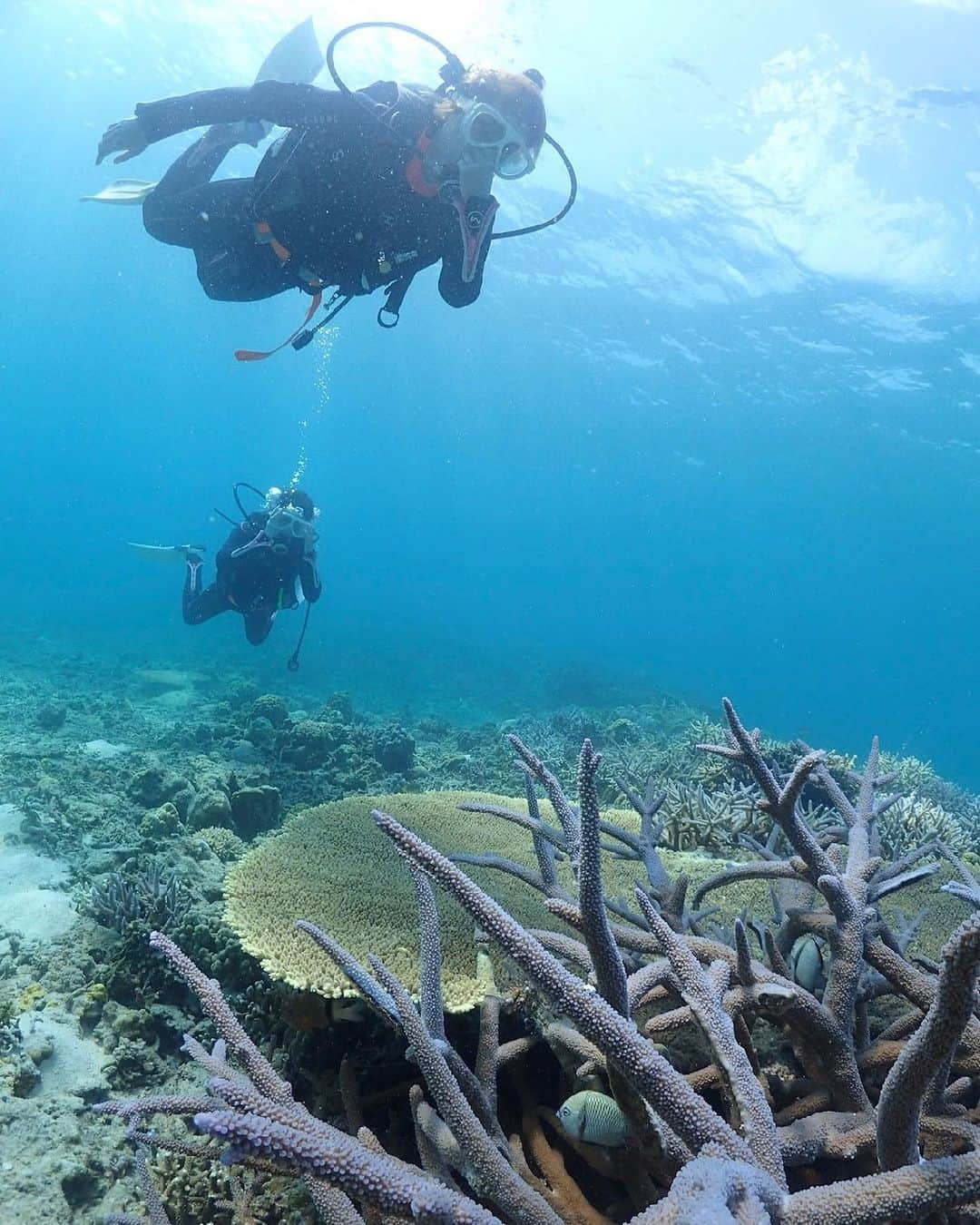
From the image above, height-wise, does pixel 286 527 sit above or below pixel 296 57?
below

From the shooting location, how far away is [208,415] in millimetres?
123562

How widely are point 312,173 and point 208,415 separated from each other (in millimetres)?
131953

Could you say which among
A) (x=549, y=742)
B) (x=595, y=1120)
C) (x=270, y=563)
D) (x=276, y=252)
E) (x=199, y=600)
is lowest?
(x=549, y=742)

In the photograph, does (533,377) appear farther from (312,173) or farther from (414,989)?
(414,989)

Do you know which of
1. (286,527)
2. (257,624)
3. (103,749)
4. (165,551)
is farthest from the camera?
(165,551)

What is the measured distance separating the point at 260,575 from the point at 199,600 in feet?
5.58

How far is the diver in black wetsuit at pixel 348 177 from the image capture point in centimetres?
551

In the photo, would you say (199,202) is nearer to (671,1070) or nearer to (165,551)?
(165,551)

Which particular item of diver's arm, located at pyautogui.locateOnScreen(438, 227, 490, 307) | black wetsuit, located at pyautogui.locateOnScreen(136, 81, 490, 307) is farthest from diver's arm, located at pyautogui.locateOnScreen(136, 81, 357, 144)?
diver's arm, located at pyautogui.locateOnScreen(438, 227, 490, 307)

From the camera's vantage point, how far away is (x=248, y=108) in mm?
5637

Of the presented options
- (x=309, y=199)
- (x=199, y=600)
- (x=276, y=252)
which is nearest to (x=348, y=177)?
(x=309, y=199)

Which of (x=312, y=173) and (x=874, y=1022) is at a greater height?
(x=312, y=173)

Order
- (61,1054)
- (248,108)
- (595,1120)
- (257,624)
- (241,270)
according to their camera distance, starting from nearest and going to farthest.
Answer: (595,1120), (61,1054), (248,108), (241,270), (257,624)

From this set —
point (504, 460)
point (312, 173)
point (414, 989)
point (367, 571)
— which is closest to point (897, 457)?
point (312, 173)
